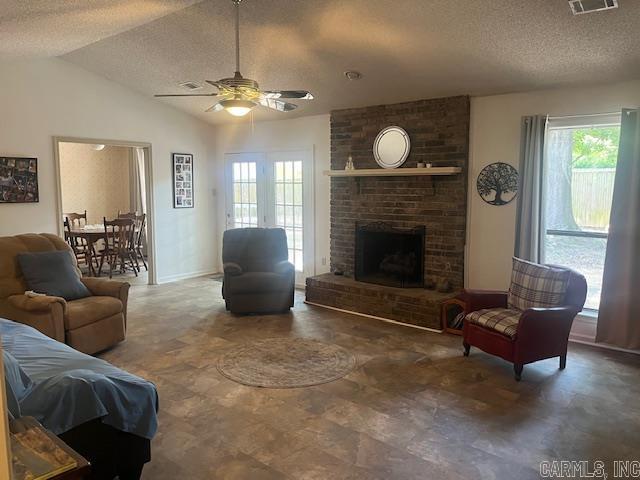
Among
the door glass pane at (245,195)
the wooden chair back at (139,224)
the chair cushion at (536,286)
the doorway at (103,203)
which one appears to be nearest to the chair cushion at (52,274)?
the doorway at (103,203)

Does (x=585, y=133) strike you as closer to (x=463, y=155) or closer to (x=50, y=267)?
(x=463, y=155)

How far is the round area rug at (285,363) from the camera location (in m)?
3.77

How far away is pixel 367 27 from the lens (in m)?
4.05

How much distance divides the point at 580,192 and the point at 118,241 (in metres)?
6.32

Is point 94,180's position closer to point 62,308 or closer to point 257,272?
point 257,272

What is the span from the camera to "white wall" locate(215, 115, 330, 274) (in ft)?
21.6

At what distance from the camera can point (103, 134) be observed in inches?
249

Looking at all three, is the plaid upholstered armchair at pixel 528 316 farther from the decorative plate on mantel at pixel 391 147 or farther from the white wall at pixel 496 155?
the decorative plate on mantel at pixel 391 147

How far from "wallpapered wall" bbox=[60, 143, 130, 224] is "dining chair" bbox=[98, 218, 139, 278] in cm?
161

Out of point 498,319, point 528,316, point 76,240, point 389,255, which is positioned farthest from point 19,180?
point 528,316

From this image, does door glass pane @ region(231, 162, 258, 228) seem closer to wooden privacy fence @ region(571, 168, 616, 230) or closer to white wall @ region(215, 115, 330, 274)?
white wall @ region(215, 115, 330, 274)

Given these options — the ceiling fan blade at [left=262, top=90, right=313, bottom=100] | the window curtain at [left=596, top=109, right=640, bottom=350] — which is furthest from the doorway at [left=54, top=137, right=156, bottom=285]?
the window curtain at [left=596, top=109, right=640, bottom=350]

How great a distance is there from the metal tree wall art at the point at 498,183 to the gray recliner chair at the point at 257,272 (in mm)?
2324

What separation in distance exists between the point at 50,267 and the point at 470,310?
377cm
